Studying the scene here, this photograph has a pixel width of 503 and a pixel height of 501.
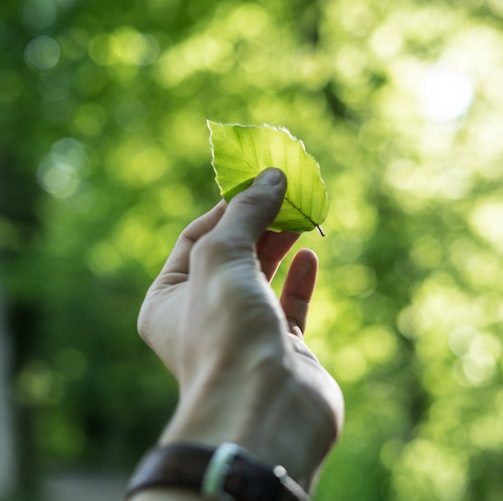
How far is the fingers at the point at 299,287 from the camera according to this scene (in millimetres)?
1523

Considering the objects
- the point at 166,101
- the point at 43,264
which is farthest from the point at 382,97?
the point at 43,264

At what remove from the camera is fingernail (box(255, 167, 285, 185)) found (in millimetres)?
1261

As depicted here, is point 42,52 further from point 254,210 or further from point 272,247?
point 254,210

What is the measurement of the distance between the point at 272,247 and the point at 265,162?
226mm

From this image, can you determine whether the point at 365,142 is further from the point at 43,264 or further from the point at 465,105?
the point at 43,264

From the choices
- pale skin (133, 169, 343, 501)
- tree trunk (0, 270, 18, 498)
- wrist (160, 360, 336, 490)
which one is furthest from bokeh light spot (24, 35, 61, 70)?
wrist (160, 360, 336, 490)

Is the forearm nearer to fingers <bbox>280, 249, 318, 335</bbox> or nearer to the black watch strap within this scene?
the black watch strap

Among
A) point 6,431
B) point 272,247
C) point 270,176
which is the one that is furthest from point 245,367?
point 6,431

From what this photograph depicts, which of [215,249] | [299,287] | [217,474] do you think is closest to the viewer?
[217,474]

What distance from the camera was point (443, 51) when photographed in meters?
6.62

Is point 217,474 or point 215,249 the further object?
point 215,249

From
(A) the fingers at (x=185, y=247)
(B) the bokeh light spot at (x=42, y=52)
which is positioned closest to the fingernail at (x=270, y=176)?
(A) the fingers at (x=185, y=247)

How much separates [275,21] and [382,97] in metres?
1.12

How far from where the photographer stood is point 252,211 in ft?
3.85
